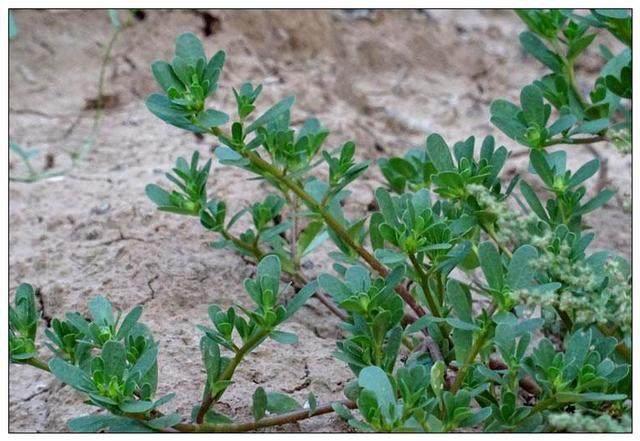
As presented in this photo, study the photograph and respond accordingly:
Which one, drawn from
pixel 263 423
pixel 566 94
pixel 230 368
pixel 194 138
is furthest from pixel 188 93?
pixel 194 138

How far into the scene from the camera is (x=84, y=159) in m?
3.06

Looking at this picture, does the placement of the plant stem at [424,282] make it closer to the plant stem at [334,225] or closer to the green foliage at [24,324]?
the plant stem at [334,225]

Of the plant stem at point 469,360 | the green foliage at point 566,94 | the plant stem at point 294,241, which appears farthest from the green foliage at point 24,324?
the green foliage at point 566,94

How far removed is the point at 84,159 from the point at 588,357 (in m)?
1.75

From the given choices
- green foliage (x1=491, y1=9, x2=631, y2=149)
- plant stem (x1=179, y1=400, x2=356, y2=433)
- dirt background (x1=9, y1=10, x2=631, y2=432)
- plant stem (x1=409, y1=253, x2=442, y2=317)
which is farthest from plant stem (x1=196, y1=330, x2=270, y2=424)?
green foliage (x1=491, y1=9, x2=631, y2=149)

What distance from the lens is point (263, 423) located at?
1872 millimetres

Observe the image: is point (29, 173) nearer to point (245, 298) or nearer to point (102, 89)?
point (102, 89)

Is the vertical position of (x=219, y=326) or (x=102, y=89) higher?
(x=102, y=89)

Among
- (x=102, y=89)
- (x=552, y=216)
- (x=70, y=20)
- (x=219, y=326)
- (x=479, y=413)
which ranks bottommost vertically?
(x=479, y=413)

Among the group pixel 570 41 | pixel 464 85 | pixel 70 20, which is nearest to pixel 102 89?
pixel 70 20

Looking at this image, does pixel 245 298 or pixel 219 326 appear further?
pixel 245 298

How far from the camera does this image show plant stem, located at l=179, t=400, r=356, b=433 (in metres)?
1.86

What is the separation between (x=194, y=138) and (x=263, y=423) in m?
1.41

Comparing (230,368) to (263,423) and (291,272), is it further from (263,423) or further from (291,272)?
(291,272)
